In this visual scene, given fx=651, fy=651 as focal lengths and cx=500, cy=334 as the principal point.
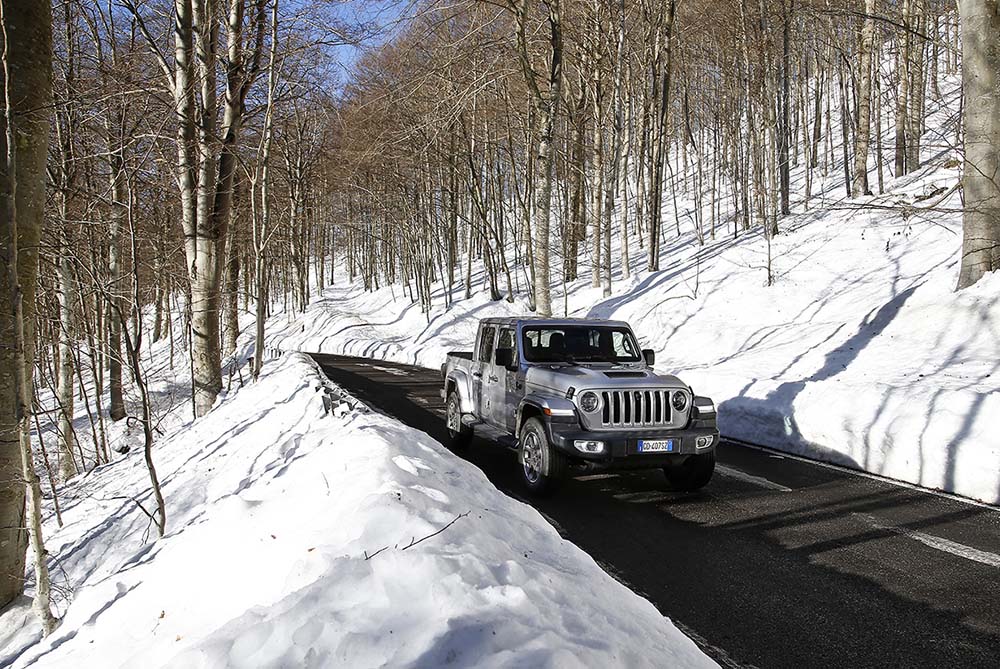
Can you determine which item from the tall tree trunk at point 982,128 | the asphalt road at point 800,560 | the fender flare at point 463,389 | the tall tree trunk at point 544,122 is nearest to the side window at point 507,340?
the fender flare at point 463,389

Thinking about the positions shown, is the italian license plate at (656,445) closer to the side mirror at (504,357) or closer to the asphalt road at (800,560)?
the asphalt road at (800,560)

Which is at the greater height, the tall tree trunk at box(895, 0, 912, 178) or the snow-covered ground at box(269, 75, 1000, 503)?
the tall tree trunk at box(895, 0, 912, 178)

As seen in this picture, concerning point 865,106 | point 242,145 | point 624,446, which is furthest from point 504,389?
point 865,106

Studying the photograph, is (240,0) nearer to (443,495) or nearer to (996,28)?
(443,495)

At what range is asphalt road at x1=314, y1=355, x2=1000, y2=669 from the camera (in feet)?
12.8

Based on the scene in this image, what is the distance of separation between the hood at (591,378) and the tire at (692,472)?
2.68 feet

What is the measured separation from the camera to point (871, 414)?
342 inches

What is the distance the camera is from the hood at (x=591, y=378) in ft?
22.6

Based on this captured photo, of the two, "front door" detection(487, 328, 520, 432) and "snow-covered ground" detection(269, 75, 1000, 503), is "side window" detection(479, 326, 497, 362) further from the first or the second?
"snow-covered ground" detection(269, 75, 1000, 503)

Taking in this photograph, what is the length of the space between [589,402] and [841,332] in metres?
9.53

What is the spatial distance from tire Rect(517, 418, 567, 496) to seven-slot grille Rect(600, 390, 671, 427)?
63 cm

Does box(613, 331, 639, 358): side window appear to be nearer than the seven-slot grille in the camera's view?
No

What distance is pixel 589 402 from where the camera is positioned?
678 centimetres

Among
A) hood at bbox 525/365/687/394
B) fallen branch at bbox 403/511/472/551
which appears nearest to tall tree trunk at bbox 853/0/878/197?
hood at bbox 525/365/687/394
